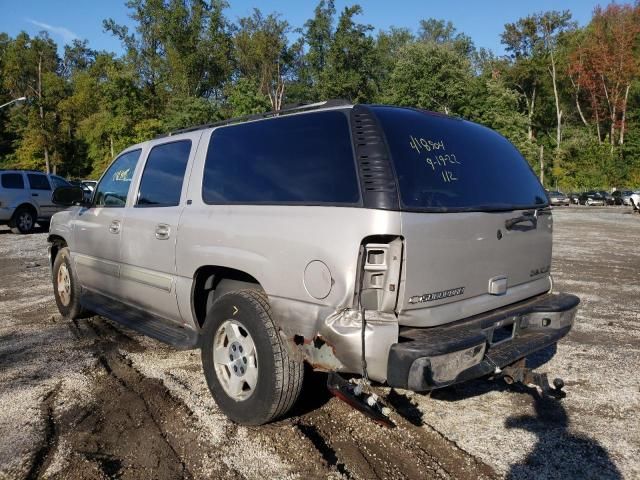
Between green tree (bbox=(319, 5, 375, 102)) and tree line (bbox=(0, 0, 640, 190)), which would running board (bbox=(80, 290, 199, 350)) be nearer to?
tree line (bbox=(0, 0, 640, 190))

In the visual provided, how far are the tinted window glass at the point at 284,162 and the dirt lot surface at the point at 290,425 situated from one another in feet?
4.72

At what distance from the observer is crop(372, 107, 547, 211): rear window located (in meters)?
2.93

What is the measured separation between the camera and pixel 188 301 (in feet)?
12.3

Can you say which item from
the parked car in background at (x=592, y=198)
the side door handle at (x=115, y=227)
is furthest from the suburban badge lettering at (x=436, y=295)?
the parked car in background at (x=592, y=198)

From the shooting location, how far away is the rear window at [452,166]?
2.93m

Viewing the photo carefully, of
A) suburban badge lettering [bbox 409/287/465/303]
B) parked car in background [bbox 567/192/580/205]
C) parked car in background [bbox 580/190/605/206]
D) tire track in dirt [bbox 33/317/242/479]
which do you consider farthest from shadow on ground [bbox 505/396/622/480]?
parked car in background [bbox 567/192/580/205]

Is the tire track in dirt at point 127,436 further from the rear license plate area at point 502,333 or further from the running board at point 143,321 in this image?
the rear license plate area at point 502,333

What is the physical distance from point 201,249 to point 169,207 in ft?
2.15

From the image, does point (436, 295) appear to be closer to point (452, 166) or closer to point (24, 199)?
point (452, 166)

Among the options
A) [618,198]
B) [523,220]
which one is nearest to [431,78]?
[618,198]

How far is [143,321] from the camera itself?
4.26 meters

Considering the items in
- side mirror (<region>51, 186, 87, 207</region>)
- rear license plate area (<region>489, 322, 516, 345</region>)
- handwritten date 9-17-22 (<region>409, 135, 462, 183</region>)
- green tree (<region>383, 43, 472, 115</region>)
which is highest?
green tree (<region>383, 43, 472, 115</region>)

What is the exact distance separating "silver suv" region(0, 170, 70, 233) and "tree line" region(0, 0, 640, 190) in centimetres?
2838

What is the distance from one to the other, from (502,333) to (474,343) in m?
0.59
